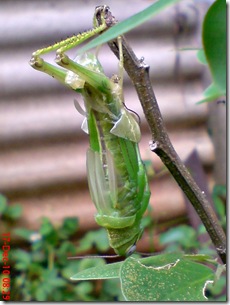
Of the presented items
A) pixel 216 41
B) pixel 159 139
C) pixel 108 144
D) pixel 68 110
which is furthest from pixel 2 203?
pixel 216 41

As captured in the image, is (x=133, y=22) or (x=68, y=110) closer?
(x=133, y=22)

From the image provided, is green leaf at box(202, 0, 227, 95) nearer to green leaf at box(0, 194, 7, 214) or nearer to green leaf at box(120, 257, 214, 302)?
green leaf at box(120, 257, 214, 302)

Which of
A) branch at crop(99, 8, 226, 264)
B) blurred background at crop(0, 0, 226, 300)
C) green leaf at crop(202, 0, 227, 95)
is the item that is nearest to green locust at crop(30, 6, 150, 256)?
branch at crop(99, 8, 226, 264)

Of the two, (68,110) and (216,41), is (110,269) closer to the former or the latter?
(216,41)

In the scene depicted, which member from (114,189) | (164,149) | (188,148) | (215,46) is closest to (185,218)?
(188,148)

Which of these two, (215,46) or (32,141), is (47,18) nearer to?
(32,141)

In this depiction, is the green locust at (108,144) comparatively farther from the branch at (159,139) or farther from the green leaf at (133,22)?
the green leaf at (133,22)
